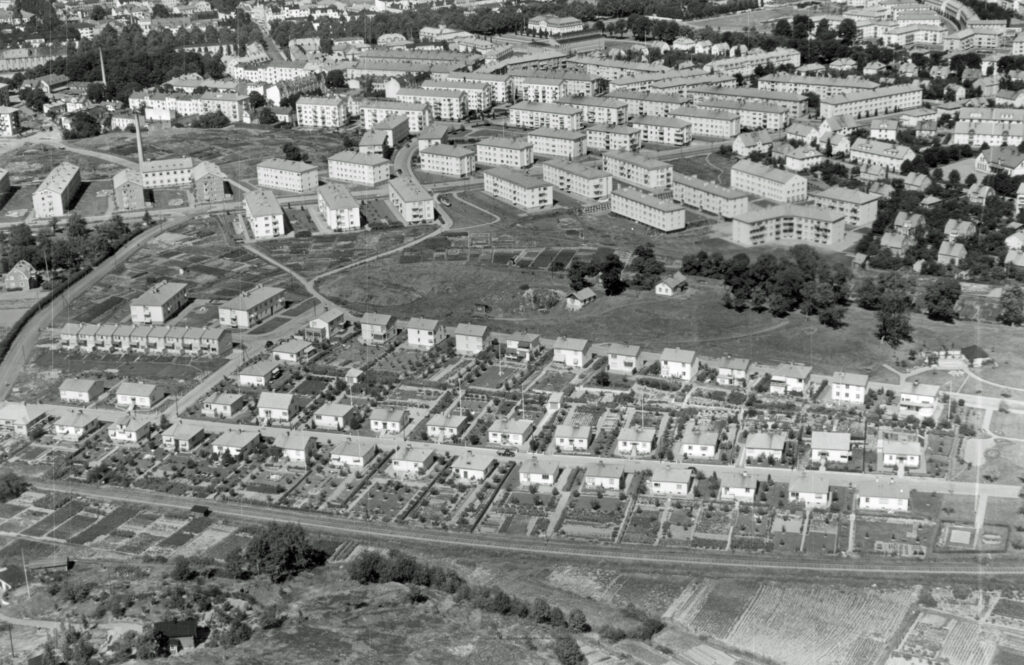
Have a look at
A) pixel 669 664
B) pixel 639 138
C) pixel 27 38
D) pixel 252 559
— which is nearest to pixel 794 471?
pixel 669 664

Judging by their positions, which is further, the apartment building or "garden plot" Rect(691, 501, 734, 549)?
the apartment building

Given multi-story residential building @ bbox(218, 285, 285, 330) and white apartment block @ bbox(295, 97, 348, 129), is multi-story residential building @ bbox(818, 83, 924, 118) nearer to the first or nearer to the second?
white apartment block @ bbox(295, 97, 348, 129)

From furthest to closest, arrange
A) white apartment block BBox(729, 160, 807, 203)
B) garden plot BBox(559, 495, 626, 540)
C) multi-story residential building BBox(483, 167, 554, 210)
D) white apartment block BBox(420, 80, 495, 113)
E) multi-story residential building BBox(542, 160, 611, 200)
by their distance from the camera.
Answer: white apartment block BBox(420, 80, 495, 113)
multi-story residential building BBox(542, 160, 611, 200)
multi-story residential building BBox(483, 167, 554, 210)
white apartment block BBox(729, 160, 807, 203)
garden plot BBox(559, 495, 626, 540)

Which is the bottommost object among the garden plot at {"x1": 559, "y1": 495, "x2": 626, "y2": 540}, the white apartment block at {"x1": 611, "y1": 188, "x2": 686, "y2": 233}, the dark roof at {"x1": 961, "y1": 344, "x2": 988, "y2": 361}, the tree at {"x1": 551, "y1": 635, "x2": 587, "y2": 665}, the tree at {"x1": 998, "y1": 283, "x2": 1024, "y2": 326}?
the garden plot at {"x1": 559, "y1": 495, "x2": 626, "y2": 540}

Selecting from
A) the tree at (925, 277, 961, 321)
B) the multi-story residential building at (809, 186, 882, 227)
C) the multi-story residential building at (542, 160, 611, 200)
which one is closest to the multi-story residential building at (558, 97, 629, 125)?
the multi-story residential building at (542, 160, 611, 200)

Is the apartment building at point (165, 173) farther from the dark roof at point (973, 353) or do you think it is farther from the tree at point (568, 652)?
the tree at point (568, 652)

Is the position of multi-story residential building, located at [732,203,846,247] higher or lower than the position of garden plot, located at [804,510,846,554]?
higher

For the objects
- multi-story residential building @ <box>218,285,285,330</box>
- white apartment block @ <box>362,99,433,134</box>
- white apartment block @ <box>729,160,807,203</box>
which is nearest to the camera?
multi-story residential building @ <box>218,285,285,330</box>
